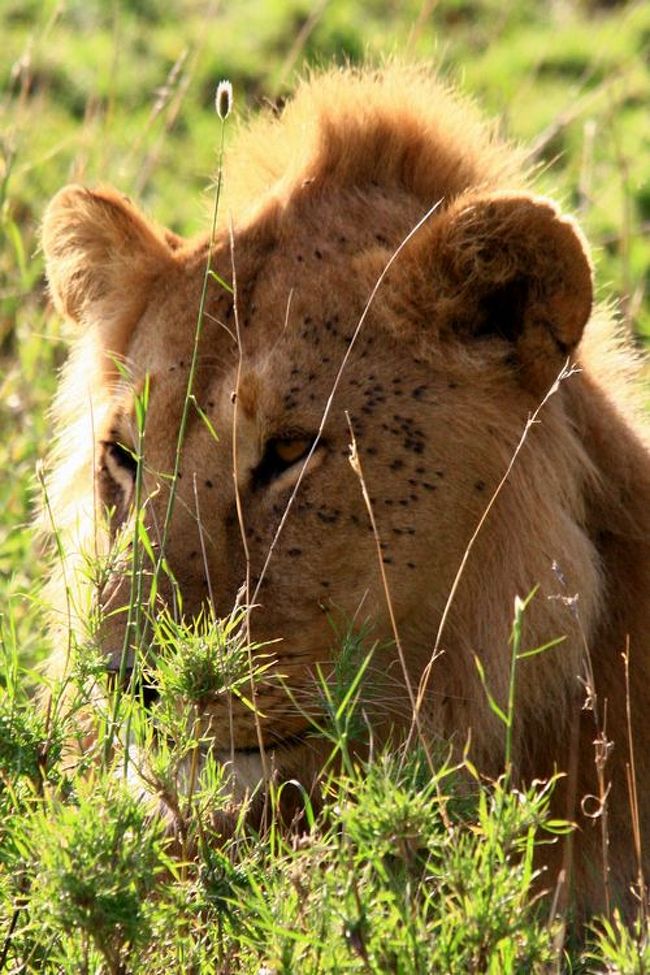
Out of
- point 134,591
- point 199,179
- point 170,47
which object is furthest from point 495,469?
point 170,47

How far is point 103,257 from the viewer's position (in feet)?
15.4

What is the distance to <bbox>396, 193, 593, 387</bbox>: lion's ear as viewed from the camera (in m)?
3.72

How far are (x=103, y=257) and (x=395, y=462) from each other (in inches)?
51.8

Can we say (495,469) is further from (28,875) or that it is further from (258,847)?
(28,875)

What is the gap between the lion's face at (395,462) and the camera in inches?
149

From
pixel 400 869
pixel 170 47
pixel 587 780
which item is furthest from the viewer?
pixel 170 47

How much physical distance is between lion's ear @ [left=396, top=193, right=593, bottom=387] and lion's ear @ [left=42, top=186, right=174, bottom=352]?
93cm

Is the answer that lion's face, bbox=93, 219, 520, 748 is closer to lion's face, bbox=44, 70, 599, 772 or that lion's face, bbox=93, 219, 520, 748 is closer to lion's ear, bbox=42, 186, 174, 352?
lion's face, bbox=44, 70, 599, 772

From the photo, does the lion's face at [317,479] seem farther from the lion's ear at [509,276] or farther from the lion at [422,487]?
the lion's ear at [509,276]

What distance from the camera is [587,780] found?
12.9 ft

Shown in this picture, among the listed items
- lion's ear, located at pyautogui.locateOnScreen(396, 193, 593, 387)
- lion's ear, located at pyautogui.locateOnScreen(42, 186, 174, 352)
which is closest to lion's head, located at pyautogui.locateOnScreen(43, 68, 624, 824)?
lion's ear, located at pyautogui.locateOnScreen(396, 193, 593, 387)

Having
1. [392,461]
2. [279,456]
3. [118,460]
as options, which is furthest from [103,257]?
[392,461]

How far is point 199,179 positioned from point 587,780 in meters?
5.90

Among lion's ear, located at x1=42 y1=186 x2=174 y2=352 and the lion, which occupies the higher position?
lion's ear, located at x1=42 y1=186 x2=174 y2=352
